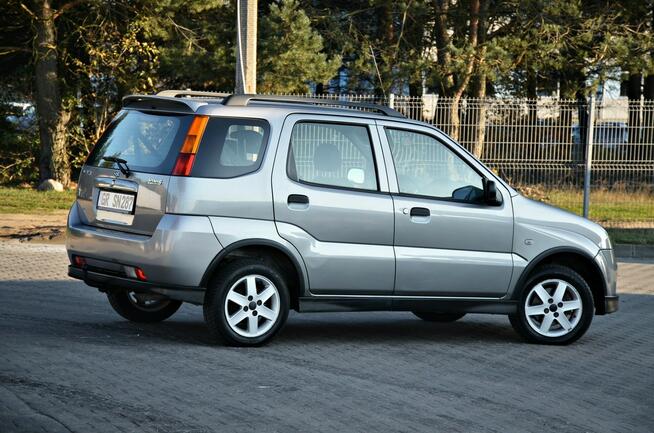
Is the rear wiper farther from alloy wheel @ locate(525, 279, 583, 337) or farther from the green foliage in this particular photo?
the green foliage

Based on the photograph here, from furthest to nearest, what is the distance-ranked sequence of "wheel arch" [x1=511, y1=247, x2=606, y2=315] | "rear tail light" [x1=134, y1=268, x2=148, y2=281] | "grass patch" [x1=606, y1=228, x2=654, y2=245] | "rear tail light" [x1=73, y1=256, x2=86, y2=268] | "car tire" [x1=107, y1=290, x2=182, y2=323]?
"grass patch" [x1=606, y1=228, x2=654, y2=245], "car tire" [x1=107, y1=290, x2=182, y2=323], "wheel arch" [x1=511, y1=247, x2=606, y2=315], "rear tail light" [x1=73, y1=256, x2=86, y2=268], "rear tail light" [x1=134, y1=268, x2=148, y2=281]

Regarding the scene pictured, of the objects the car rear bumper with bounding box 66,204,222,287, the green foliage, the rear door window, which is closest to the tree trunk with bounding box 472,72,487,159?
the green foliage

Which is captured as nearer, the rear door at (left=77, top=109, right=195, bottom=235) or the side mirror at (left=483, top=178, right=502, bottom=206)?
the rear door at (left=77, top=109, right=195, bottom=235)

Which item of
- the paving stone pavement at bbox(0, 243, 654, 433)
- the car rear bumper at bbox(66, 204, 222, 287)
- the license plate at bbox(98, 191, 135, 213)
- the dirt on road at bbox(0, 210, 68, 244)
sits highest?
the license plate at bbox(98, 191, 135, 213)

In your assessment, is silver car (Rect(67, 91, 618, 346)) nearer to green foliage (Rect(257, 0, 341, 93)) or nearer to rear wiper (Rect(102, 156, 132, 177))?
rear wiper (Rect(102, 156, 132, 177))

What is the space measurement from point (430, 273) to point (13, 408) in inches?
151

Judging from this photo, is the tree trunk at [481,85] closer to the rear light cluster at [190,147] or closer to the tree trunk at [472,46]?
the tree trunk at [472,46]

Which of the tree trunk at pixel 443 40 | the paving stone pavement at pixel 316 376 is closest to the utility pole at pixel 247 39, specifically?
the paving stone pavement at pixel 316 376

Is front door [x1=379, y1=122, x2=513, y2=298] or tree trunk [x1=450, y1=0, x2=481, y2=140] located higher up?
tree trunk [x1=450, y1=0, x2=481, y2=140]

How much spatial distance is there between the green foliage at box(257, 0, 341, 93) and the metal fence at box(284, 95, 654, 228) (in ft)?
15.0

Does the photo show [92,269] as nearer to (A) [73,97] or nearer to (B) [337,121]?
(B) [337,121]

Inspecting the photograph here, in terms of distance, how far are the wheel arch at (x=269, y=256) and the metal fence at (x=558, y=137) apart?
44.7 feet

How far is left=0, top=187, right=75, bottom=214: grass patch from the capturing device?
21.5 m

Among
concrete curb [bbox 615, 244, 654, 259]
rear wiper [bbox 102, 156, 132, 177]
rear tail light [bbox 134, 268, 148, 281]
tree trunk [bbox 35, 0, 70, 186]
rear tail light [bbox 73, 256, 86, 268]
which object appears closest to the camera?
rear tail light [bbox 134, 268, 148, 281]
